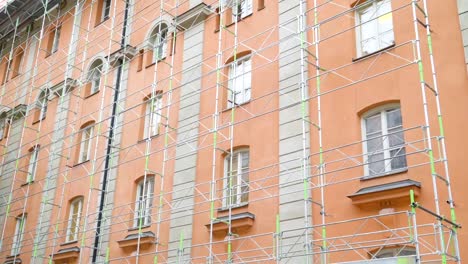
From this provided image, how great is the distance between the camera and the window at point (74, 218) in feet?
69.7

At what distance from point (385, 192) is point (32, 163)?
17.4 metres

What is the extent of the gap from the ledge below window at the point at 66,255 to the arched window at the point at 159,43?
23.3 ft

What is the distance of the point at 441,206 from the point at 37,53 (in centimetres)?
2174

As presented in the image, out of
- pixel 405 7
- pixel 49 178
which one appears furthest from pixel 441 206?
pixel 49 178

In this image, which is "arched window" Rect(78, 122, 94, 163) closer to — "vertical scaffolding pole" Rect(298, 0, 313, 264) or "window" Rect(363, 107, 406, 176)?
"vertical scaffolding pole" Rect(298, 0, 313, 264)

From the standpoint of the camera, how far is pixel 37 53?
28.2 meters

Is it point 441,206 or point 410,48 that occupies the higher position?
point 410,48

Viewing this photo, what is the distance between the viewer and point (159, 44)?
2086 centimetres

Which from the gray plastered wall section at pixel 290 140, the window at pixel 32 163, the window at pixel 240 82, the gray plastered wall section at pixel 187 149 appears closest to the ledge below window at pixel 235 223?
the gray plastered wall section at pixel 290 140

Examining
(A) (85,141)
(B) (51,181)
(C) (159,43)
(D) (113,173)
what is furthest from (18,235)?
(C) (159,43)

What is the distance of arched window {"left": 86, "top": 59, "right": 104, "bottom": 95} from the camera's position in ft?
78.5

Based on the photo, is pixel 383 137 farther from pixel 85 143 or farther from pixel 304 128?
pixel 85 143

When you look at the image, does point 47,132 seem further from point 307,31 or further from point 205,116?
point 307,31

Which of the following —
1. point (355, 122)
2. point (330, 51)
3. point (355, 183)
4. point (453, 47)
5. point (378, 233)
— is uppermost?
point (330, 51)
